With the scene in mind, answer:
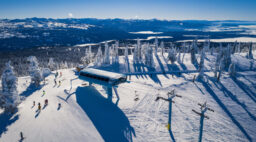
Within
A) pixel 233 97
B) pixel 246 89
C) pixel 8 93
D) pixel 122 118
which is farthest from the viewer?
pixel 246 89

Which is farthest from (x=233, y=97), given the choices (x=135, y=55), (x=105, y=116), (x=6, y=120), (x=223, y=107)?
(x=6, y=120)

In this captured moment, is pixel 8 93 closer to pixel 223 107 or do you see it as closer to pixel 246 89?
pixel 223 107

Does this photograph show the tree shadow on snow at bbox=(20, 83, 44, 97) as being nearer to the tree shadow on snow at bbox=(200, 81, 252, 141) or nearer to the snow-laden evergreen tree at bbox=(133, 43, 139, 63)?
the tree shadow on snow at bbox=(200, 81, 252, 141)

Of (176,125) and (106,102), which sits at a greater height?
(106,102)

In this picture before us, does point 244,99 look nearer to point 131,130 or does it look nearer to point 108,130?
point 131,130

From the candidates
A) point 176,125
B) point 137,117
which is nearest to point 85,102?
point 137,117

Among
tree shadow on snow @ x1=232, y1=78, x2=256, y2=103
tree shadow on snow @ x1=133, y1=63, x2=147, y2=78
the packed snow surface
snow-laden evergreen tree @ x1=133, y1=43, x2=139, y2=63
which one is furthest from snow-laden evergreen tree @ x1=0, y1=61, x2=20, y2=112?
snow-laden evergreen tree @ x1=133, y1=43, x2=139, y2=63
